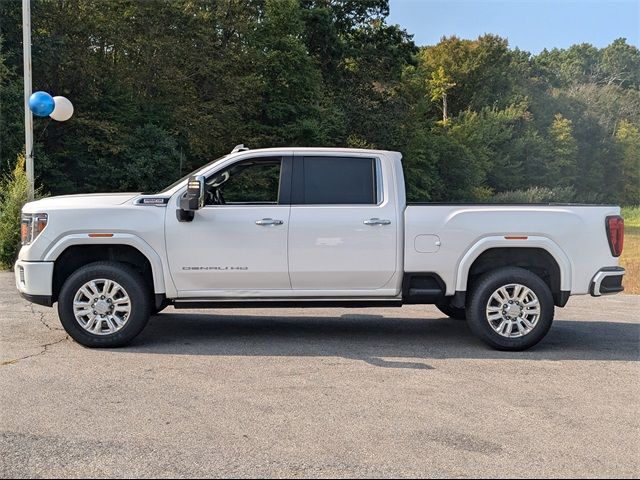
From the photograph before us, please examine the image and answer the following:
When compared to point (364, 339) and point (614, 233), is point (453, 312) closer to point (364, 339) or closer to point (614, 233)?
point (364, 339)

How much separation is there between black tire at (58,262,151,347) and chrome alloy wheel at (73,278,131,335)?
0.03 m

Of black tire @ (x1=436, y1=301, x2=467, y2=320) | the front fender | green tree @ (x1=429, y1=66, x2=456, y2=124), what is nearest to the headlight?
the front fender

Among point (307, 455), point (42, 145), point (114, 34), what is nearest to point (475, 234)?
point (307, 455)

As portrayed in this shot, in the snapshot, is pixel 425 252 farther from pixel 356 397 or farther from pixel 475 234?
pixel 356 397

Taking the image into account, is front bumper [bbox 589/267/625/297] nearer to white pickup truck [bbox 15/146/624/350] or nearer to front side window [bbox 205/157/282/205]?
white pickup truck [bbox 15/146/624/350]

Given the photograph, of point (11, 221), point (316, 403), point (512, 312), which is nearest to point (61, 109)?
point (11, 221)

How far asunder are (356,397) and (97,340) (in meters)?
2.90

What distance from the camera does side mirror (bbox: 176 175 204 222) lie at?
654 centimetres

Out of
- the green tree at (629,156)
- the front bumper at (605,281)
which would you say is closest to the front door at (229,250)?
the front bumper at (605,281)

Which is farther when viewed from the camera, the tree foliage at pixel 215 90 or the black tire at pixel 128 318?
the tree foliage at pixel 215 90

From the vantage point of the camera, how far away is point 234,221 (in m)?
6.80

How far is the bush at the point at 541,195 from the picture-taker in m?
60.5

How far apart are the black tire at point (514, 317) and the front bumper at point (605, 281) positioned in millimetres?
461

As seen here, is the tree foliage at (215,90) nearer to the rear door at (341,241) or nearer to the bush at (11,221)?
the bush at (11,221)
